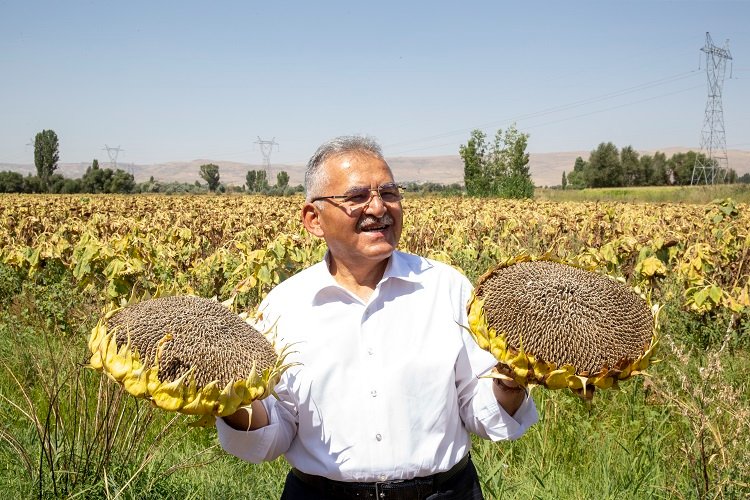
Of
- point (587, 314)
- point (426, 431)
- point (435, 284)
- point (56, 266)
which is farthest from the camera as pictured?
point (56, 266)

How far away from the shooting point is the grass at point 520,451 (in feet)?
11.3

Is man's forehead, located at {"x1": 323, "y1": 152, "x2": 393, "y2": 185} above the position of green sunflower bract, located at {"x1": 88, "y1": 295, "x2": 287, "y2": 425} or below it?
above

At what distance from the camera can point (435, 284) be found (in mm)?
2492

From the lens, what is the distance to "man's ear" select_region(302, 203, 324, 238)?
2.63 metres

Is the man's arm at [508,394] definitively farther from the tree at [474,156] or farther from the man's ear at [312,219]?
the tree at [474,156]

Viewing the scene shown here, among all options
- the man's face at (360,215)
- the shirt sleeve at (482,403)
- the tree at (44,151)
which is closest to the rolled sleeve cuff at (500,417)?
the shirt sleeve at (482,403)

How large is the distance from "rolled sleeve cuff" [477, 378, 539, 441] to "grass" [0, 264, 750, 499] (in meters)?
0.78

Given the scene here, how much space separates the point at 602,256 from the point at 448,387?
5.31m

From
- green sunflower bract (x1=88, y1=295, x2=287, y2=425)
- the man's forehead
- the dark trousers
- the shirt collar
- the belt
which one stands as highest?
the man's forehead

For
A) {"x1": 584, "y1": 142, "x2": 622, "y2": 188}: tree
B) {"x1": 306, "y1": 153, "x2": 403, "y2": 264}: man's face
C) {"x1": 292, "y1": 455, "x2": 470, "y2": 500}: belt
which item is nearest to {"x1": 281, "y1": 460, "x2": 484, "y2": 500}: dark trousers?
{"x1": 292, "y1": 455, "x2": 470, "y2": 500}: belt

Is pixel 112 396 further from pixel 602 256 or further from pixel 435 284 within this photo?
pixel 602 256

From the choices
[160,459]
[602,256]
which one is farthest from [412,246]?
[160,459]

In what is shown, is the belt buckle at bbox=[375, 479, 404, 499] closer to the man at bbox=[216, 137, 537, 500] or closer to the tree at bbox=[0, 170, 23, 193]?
the man at bbox=[216, 137, 537, 500]

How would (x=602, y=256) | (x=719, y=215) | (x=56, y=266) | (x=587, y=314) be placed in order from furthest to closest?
(x=719, y=215), (x=56, y=266), (x=602, y=256), (x=587, y=314)
